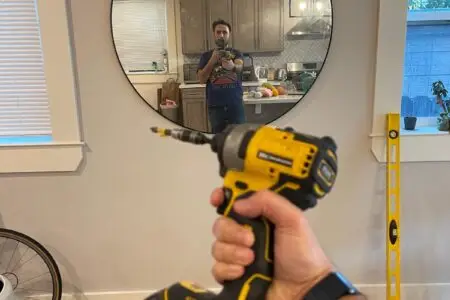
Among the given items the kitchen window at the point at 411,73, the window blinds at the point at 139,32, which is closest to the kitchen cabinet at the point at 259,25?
the window blinds at the point at 139,32

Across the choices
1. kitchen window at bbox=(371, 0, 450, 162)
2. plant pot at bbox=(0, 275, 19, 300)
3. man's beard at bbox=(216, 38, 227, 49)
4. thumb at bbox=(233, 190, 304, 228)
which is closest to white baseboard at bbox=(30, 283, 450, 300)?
plant pot at bbox=(0, 275, 19, 300)

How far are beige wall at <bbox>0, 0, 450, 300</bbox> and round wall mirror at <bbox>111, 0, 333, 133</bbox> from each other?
74mm

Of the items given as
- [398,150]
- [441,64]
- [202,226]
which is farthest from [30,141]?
[441,64]

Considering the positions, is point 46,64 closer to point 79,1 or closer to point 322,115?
point 79,1

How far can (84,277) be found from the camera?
218 centimetres

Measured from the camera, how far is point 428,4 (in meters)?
2.10

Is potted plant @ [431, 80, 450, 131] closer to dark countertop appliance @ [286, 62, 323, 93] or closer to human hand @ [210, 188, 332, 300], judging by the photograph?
dark countertop appliance @ [286, 62, 323, 93]

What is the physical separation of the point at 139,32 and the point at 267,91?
0.64 m

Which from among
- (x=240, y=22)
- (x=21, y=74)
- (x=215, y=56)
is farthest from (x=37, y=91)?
(x=240, y=22)

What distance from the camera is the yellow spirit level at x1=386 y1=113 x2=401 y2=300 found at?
A: 76.4 inches

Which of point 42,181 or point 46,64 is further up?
point 46,64

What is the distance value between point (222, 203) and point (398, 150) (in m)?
1.34

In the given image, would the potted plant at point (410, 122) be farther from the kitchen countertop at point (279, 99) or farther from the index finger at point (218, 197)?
the index finger at point (218, 197)

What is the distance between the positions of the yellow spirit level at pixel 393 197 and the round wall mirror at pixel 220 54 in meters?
0.44
